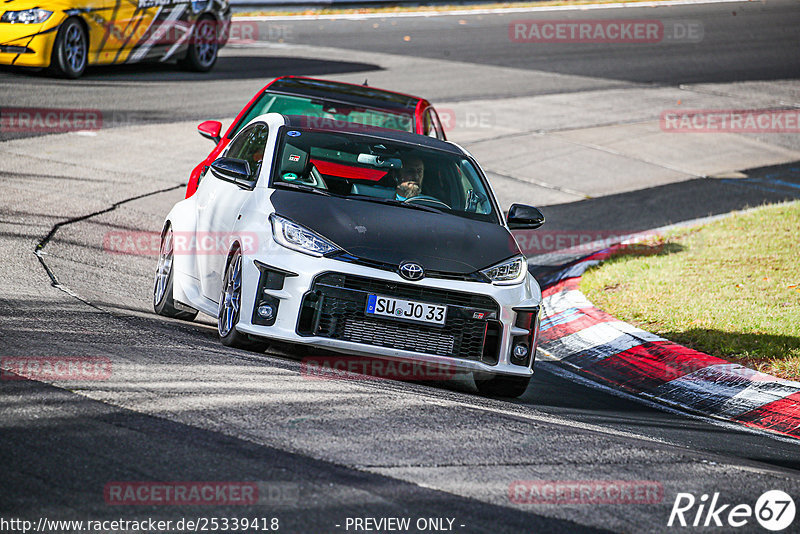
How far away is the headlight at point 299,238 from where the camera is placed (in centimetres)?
668

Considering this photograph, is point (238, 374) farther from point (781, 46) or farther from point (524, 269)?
point (781, 46)

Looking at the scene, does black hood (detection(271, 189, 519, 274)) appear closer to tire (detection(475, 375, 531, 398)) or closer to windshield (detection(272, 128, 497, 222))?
windshield (detection(272, 128, 497, 222))

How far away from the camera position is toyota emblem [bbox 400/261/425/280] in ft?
21.6

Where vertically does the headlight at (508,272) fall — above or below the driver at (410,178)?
below

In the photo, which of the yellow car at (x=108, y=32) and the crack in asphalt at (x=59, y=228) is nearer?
the crack in asphalt at (x=59, y=228)

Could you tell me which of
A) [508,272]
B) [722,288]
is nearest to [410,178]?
[508,272]

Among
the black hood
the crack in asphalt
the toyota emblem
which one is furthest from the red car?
the toyota emblem

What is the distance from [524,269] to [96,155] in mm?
8201

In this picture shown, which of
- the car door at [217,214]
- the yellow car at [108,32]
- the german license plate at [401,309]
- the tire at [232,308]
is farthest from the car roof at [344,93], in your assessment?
the yellow car at [108,32]

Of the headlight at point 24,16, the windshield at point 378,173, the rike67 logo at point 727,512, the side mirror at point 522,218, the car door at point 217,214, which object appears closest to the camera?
the rike67 logo at point 727,512

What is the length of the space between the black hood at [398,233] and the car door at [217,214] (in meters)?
0.41

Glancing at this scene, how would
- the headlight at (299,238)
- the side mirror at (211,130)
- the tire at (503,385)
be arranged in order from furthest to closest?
the side mirror at (211,130), the tire at (503,385), the headlight at (299,238)

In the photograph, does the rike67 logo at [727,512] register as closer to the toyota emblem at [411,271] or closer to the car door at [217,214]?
the toyota emblem at [411,271]

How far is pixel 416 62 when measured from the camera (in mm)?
23797
